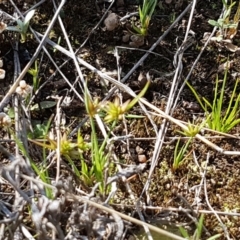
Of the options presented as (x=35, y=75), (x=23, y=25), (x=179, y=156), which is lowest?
(x=179, y=156)

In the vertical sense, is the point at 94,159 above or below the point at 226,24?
below

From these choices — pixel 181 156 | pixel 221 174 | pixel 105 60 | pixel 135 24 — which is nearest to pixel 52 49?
pixel 105 60

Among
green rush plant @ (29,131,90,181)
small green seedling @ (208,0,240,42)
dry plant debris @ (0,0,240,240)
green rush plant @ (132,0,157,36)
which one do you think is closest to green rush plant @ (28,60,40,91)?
dry plant debris @ (0,0,240,240)

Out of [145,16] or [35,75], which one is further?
[145,16]

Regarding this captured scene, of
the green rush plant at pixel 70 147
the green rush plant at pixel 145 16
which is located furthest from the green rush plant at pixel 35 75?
the green rush plant at pixel 145 16

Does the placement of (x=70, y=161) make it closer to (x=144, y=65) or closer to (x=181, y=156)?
(x=181, y=156)

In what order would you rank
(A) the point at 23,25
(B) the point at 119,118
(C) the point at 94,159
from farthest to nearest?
1. (A) the point at 23,25
2. (C) the point at 94,159
3. (B) the point at 119,118

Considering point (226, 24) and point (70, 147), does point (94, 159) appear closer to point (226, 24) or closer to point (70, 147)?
point (70, 147)

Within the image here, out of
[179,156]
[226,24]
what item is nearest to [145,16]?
[226,24]
